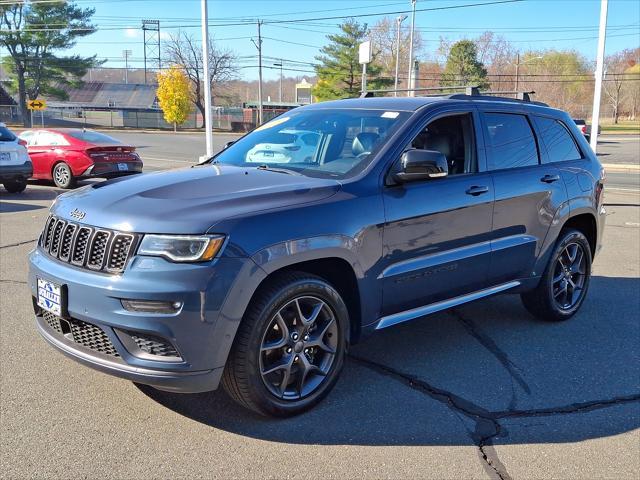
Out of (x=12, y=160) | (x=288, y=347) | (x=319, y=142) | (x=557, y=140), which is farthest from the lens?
(x=12, y=160)

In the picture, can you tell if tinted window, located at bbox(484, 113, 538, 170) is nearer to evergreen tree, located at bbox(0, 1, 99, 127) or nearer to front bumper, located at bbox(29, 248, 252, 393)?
front bumper, located at bbox(29, 248, 252, 393)

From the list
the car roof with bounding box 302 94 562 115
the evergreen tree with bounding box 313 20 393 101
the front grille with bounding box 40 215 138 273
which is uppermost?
the evergreen tree with bounding box 313 20 393 101

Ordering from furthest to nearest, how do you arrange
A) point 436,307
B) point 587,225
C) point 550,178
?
point 587,225
point 550,178
point 436,307

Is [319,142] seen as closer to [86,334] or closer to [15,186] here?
[86,334]

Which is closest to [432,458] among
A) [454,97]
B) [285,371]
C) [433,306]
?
[285,371]

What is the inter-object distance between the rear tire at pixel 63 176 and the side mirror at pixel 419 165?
12083 millimetres

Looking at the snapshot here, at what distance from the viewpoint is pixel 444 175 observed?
4.03 m

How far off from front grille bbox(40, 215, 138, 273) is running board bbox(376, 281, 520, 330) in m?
1.64

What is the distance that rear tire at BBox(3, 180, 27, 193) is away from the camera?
1305cm

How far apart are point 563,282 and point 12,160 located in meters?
11.3

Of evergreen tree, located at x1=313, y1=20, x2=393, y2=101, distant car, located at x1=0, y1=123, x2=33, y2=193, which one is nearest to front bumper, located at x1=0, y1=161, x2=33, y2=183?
distant car, located at x1=0, y1=123, x2=33, y2=193

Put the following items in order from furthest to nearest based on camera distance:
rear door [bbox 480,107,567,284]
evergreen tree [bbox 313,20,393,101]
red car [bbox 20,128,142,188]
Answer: evergreen tree [bbox 313,20,393,101]
red car [bbox 20,128,142,188]
rear door [bbox 480,107,567,284]

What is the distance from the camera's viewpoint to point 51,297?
330 centimetres

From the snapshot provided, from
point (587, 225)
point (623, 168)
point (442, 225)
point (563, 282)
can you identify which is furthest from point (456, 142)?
point (623, 168)
